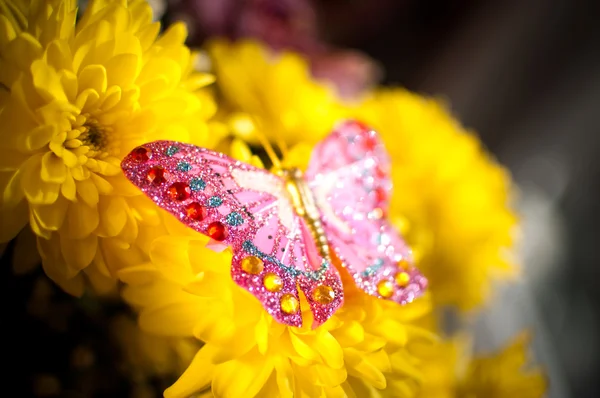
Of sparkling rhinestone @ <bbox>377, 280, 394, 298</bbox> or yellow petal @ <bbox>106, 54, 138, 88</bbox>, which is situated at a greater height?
yellow petal @ <bbox>106, 54, 138, 88</bbox>

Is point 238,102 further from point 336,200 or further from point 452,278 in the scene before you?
point 452,278

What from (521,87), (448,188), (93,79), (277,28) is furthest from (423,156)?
(521,87)

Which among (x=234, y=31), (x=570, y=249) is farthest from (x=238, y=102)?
(x=570, y=249)

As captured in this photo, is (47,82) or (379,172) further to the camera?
(379,172)

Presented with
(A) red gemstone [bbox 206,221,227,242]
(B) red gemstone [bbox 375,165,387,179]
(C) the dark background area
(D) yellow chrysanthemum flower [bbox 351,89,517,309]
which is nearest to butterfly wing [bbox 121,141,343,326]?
(A) red gemstone [bbox 206,221,227,242]

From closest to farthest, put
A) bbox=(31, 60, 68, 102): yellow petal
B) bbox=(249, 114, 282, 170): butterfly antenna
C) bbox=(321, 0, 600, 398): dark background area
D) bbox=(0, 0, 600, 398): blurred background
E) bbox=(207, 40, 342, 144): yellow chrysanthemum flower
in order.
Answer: bbox=(31, 60, 68, 102): yellow petal
bbox=(249, 114, 282, 170): butterfly antenna
bbox=(207, 40, 342, 144): yellow chrysanthemum flower
bbox=(0, 0, 600, 398): blurred background
bbox=(321, 0, 600, 398): dark background area

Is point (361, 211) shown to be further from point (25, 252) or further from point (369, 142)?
point (25, 252)

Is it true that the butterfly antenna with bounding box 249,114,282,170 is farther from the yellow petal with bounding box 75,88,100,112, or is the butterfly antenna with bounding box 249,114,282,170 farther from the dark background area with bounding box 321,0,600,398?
the dark background area with bounding box 321,0,600,398

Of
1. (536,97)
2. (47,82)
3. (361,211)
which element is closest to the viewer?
(47,82)
